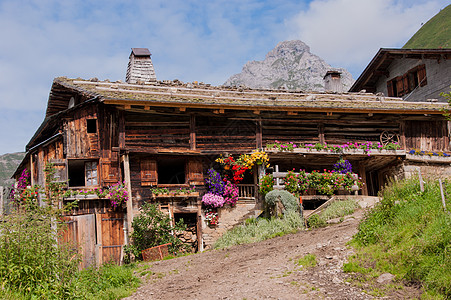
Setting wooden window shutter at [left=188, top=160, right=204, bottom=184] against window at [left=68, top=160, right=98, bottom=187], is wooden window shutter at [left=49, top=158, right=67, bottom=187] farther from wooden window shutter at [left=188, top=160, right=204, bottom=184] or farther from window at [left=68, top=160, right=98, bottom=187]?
wooden window shutter at [left=188, top=160, right=204, bottom=184]

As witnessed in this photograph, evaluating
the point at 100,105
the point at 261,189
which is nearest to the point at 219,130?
the point at 261,189

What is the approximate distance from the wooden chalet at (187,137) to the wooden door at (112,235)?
4cm

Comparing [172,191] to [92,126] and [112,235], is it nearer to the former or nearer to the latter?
[112,235]

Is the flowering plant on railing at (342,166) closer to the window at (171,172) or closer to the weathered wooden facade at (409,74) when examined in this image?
the window at (171,172)

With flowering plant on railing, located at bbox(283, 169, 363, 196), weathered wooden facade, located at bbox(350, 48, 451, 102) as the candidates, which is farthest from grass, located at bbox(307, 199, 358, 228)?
weathered wooden facade, located at bbox(350, 48, 451, 102)

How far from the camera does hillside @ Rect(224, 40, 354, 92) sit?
11830 cm

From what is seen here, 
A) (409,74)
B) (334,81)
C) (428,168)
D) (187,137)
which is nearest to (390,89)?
(409,74)

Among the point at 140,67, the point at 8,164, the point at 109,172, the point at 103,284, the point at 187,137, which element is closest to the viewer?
the point at 103,284

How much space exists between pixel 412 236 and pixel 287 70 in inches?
4660

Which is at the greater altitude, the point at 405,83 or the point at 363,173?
the point at 405,83

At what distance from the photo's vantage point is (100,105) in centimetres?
1945

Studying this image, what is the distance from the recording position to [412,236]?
11.3 metres

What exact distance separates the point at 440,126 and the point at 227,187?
10234 mm

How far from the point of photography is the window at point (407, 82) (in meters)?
25.0
